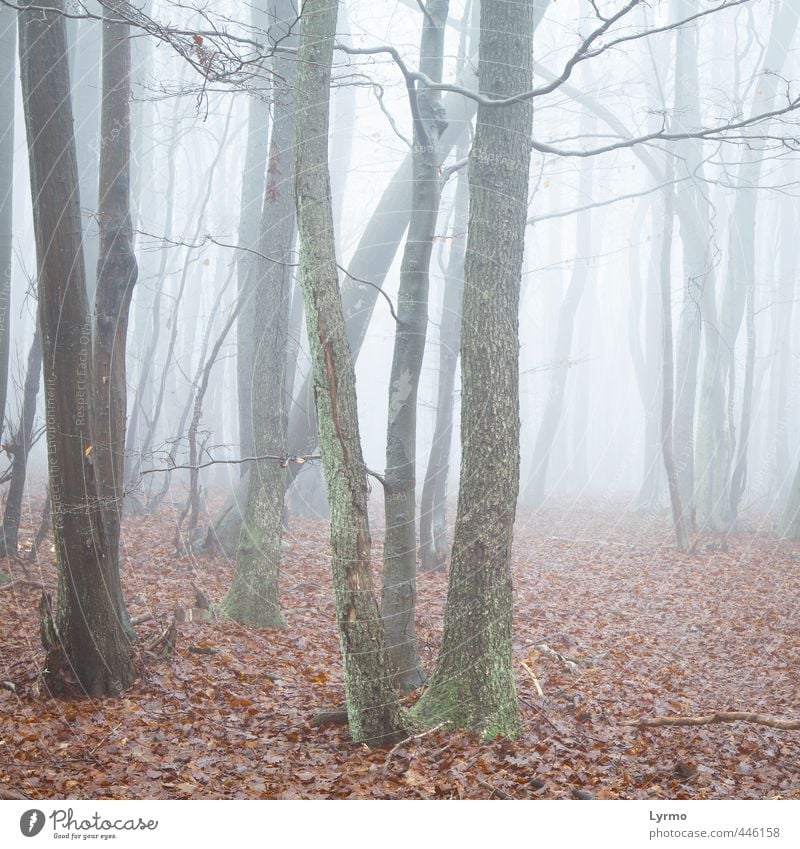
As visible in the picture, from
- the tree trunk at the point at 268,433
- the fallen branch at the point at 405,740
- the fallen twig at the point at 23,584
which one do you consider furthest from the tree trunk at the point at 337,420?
the fallen twig at the point at 23,584

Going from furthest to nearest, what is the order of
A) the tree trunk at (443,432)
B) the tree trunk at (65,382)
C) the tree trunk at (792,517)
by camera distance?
the tree trunk at (792,517) → the tree trunk at (443,432) → the tree trunk at (65,382)

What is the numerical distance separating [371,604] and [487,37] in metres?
3.60

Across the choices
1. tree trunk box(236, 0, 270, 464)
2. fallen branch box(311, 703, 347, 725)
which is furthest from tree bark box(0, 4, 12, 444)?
fallen branch box(311, 703, 347, 725)

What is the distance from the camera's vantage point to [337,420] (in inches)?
172

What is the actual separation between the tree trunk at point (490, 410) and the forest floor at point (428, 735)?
29cm

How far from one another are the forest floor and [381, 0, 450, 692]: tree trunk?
66cm

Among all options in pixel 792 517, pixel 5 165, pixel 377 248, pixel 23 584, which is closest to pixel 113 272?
pixel 5 165

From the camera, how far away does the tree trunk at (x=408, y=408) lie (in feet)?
18.2

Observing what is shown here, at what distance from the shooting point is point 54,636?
4789mm

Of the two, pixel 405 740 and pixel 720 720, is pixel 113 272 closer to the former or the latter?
pixel 405 740

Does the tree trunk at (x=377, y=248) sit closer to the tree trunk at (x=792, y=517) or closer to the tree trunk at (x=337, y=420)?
the tree trunk at (x=337, y=420)

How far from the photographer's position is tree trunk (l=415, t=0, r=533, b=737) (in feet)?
15.2
